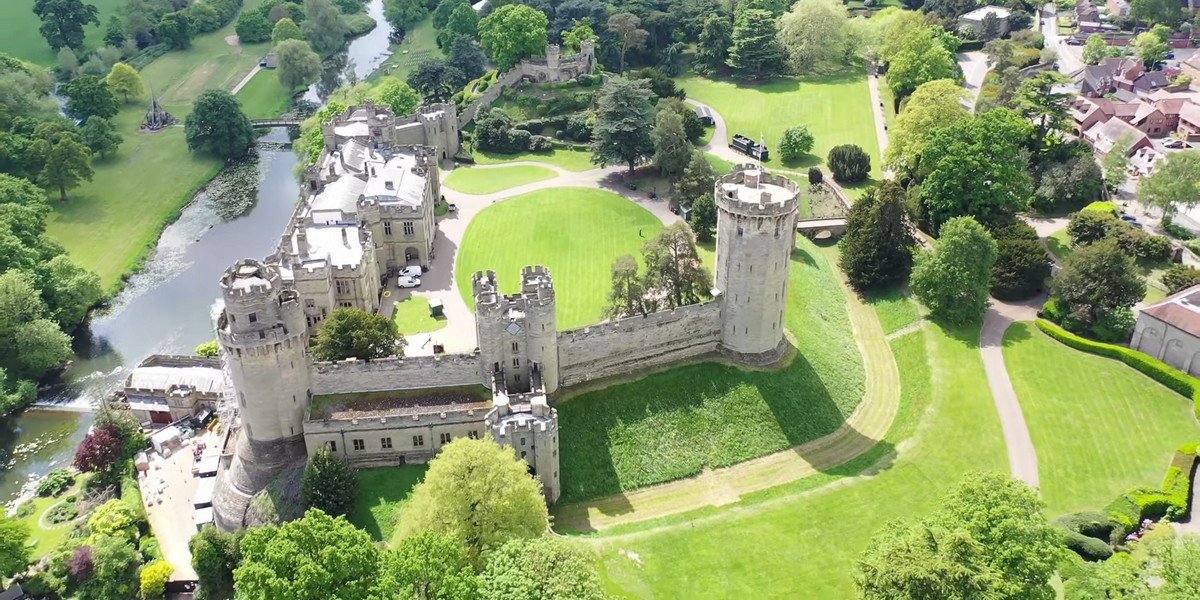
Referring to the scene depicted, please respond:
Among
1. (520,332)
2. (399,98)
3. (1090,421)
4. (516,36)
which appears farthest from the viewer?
(516,36)

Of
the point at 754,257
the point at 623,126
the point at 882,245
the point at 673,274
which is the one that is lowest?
the point at 882,245

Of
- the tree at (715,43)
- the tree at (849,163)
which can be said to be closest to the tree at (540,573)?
A: the tree at (849,163)

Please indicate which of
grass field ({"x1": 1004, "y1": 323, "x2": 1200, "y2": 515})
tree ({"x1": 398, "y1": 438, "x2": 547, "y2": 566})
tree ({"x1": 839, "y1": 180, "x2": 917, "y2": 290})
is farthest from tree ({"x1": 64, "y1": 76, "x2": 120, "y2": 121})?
grass field ({"x1": 1004, "y1": 323, "x2": 1200, "y2": 515})

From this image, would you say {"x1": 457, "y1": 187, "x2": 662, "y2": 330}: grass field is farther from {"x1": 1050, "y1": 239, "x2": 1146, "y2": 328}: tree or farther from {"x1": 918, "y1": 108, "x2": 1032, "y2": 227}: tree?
{"x1": 1050, "y1": 239, "x2": 1146, "y2": 328}: tree

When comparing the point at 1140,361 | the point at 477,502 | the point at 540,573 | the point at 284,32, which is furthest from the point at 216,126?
the point at 1140,361

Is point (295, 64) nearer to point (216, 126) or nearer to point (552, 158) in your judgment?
point (216, 126)

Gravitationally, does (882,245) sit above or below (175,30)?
below

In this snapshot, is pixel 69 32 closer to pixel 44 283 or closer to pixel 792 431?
pixel 44 283

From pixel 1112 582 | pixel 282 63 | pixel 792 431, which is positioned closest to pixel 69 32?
pixel 282 63
